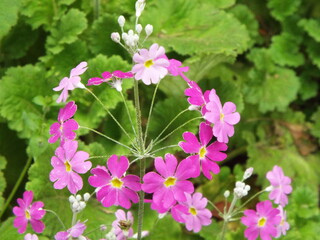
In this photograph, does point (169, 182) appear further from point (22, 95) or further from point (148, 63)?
point (22, 95)

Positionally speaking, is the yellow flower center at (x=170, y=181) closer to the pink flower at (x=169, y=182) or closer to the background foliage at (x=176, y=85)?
the pink flower at (x=169, y=182)

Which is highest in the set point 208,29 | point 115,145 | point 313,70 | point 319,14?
point 208,29

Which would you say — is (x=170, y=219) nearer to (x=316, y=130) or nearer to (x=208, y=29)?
(x=208, y=29)

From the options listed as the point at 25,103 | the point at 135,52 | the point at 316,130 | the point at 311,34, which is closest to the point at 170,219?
the point at 25,103

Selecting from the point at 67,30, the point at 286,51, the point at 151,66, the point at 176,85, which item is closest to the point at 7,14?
the point at 67,30

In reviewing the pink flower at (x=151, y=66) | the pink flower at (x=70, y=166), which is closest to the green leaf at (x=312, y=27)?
the pink flower at (x=151, y=66)

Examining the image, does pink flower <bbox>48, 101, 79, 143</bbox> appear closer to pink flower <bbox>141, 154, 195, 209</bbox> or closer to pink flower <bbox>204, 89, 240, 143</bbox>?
pink flower <bbox>141, 154, 195, 209</bbox>
